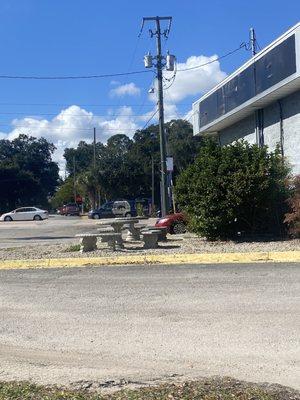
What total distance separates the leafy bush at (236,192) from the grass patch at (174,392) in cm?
1130

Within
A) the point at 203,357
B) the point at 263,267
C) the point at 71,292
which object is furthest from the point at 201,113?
the point at 203,357

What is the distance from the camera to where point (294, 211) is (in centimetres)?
1507

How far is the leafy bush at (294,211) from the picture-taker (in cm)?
1471

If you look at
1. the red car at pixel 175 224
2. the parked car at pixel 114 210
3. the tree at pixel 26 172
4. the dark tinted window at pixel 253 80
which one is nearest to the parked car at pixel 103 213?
the parked car at pixel 114 210

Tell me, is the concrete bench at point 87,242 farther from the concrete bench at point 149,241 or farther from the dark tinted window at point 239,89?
the dark tinted window at point 239,89

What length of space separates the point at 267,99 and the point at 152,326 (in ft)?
44.2

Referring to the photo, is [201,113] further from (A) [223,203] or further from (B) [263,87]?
(A) [223,203]

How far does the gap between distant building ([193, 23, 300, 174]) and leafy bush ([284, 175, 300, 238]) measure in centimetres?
255

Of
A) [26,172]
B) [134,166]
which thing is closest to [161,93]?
[134,166]

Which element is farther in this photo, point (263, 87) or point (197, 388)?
point (263, 87)

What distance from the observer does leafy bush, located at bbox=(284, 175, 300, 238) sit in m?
14.7

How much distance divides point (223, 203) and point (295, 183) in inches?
80.9

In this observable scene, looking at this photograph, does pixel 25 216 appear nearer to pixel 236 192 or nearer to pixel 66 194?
pixel 236 192

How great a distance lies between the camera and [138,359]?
583 cm
